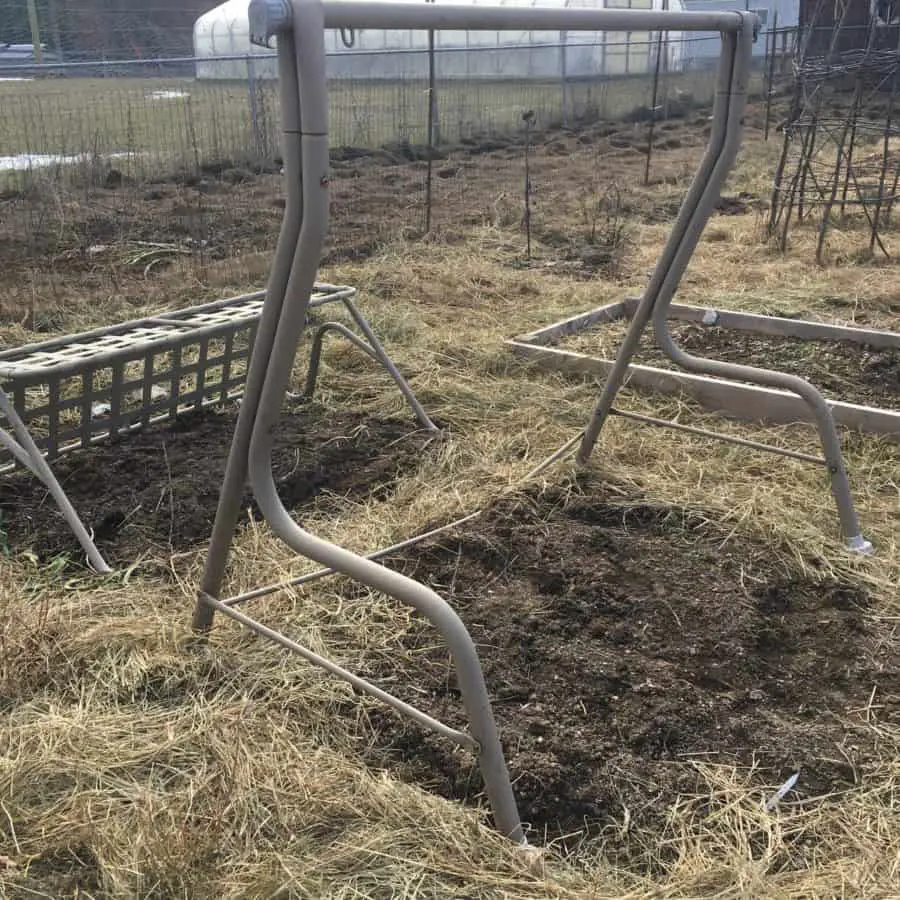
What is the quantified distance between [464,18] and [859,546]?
1989mm

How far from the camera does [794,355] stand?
15.6ft

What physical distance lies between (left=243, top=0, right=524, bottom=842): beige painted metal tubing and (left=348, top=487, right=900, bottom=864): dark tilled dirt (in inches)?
10.4

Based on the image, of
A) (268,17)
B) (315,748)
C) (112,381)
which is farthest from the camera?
(112,381)

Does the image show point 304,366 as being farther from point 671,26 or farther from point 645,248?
point 645,248

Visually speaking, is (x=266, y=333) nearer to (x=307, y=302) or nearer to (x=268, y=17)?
(x=307, y=302)

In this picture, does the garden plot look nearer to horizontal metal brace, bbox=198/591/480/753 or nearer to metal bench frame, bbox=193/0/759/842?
metal bench frame, bbox=193/0/759/842

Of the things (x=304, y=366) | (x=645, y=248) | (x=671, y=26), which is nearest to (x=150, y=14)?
(x=645, y=248)

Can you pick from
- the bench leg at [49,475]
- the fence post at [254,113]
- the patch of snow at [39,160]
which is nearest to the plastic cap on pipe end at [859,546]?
the bench leg at [49,475]

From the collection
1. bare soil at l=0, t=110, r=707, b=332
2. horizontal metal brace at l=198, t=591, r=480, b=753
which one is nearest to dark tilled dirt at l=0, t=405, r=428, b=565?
horizontal metal brace at l=198, t=591, r=480, b=753

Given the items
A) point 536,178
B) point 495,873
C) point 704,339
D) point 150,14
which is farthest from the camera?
point 150,14

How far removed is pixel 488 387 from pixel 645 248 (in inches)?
137

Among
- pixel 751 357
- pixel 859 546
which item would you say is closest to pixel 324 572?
pixel 859 546

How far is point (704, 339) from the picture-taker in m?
5.04

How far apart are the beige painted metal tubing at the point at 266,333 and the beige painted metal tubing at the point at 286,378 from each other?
0.9 inches
